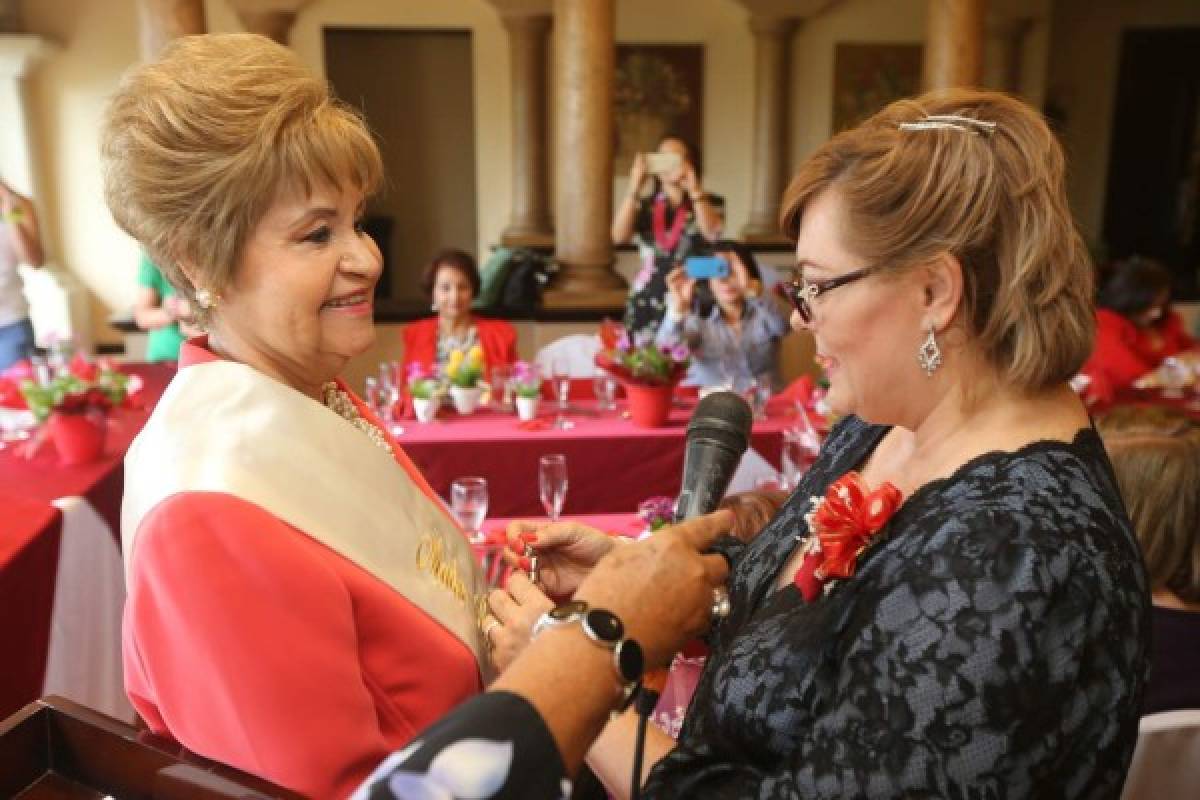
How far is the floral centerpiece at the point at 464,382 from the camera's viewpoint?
13.1ft

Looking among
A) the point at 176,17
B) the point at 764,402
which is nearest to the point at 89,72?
the point at 176,17

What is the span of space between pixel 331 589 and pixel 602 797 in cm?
74

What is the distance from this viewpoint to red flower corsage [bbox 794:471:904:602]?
3.95 feet

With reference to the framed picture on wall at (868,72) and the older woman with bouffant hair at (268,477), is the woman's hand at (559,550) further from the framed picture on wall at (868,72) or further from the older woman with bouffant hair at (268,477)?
the framed picture on wall at (868,72)

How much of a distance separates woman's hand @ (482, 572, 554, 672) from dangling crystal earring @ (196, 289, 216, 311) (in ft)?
1.70

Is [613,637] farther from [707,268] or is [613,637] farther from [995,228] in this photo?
[707,268]

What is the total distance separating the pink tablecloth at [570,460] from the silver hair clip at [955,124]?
8.38ft

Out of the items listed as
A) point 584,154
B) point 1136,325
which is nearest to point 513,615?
point 1136,325

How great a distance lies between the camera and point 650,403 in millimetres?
3801

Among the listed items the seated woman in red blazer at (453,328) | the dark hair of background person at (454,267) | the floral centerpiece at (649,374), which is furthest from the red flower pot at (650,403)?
the dark hair of background person at (454,267)

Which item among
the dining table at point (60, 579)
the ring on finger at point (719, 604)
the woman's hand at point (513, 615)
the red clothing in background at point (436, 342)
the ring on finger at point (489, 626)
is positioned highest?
the ring on finger at point (719, 604)

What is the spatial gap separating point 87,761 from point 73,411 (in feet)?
9.42

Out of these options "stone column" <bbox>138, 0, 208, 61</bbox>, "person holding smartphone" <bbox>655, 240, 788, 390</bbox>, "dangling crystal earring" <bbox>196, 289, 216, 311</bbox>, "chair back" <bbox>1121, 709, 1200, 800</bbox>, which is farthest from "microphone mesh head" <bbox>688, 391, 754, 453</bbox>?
"stone column" <bbox>138, 0, 208, 61</bbox>

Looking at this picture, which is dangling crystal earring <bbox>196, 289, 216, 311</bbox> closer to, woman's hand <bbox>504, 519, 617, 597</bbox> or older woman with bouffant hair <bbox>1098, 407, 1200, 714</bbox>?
woman's hand <bbox>504, 519, 617, 597</bbox>
